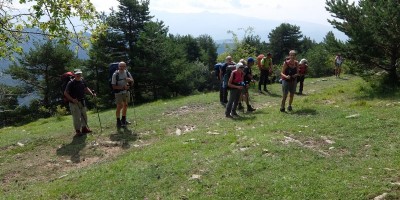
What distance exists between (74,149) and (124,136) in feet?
5.94

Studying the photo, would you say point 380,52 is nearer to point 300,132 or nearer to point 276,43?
point 300,132

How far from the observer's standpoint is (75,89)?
42.5ft

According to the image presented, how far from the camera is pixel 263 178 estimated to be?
8.05m

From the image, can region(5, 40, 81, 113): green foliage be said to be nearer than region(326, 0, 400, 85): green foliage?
No

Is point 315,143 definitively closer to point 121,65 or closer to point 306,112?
point 306,112

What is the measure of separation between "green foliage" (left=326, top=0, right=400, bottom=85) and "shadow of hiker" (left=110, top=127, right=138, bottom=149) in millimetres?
11181

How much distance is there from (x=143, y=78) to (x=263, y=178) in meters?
31.0

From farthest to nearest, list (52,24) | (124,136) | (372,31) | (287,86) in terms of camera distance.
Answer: (372,31) → (287,86) → (124,136) → (52,24)

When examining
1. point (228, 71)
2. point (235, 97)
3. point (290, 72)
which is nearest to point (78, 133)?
point (235, 97)

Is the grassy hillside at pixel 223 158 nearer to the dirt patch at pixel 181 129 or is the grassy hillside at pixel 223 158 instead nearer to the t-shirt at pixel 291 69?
the dirt patch at pixel 181 129

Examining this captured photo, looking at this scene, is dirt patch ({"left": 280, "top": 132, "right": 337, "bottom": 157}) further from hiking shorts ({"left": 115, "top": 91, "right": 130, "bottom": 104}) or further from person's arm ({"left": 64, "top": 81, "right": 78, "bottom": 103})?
person's arm ({"left": 64, "top": 81, "right": 78, "bottom": 103})

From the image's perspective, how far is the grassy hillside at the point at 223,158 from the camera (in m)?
7.78

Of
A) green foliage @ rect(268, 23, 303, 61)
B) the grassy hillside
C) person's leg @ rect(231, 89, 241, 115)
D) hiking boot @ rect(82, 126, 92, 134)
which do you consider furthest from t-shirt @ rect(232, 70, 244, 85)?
green foliage @ rect(268, 23, 303, 61)

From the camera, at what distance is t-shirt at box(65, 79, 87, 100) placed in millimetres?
12867
